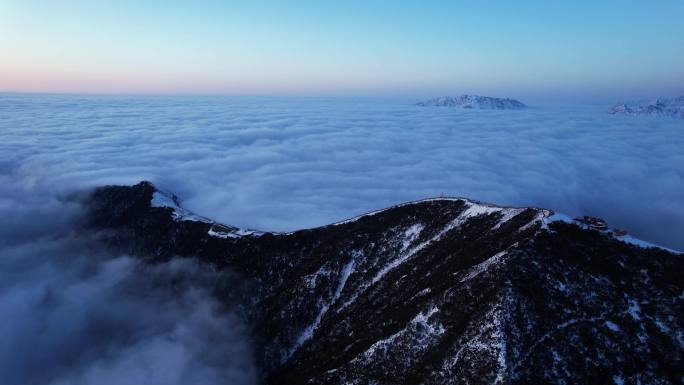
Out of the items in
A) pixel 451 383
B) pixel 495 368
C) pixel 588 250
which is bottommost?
pixel 451 383

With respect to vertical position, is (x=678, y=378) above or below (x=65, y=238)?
above

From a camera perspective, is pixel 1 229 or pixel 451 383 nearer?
pixel 451 383

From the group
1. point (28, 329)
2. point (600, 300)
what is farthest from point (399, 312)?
point (28, 329)

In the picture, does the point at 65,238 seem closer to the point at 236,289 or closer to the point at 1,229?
the point at 1,229

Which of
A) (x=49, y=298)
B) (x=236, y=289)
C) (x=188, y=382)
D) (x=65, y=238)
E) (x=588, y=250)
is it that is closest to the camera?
(x=588, y=250)

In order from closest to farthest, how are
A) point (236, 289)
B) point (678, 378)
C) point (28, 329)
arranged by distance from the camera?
point (678, 378) → point (236, 289) → point (28, 329)

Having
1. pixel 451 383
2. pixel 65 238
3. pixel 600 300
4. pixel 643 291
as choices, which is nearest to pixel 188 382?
pixel 451 383
